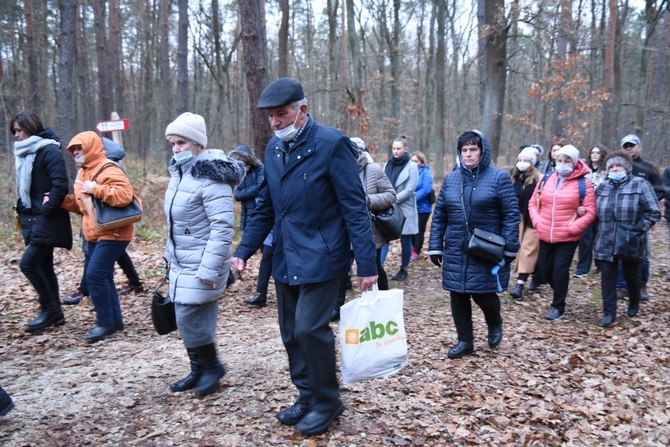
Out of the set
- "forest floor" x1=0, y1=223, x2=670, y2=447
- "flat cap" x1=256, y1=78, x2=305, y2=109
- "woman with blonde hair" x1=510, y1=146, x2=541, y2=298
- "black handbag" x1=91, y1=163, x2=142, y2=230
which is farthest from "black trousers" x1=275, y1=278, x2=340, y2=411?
"woman with blonde hair" x1=510, y1=146, x2=541, y2=298

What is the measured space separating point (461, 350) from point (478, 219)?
1.34 meters

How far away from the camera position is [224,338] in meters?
5.54

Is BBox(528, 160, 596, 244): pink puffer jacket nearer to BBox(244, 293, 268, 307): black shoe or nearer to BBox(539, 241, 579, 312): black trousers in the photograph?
BBox(539, 241, 579, 312): black trousers

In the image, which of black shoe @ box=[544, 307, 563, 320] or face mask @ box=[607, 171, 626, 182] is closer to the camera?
face mask @ box=[607, 171, 626, 182]

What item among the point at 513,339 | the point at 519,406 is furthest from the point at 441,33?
Answer: the point at 519,406

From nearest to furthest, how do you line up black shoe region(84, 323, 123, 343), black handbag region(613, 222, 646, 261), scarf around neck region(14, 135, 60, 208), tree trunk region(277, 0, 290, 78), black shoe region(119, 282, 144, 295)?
scarf around neck region(14, 135, 60, 208) → black shoe region(84, 323, 123, 343) → black handbag region(613, 222, 646, 261) → black shoe region(119, 282, 144, 295) → tree trunk region(277, 0, 290, 78)

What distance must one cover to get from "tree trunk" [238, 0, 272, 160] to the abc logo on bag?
5.38 meters

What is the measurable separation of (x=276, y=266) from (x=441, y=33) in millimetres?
22025

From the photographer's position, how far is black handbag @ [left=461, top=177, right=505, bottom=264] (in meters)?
4.33

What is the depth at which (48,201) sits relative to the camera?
5332 mm

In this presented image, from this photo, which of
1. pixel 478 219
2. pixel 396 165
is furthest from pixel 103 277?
pixel 396 165

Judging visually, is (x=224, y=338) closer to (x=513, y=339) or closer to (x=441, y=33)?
(x=513, y=339)

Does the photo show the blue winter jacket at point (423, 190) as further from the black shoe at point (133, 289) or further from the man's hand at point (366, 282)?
the man's hand at point (366, 282)

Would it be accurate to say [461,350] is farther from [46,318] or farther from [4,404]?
[46,318]
